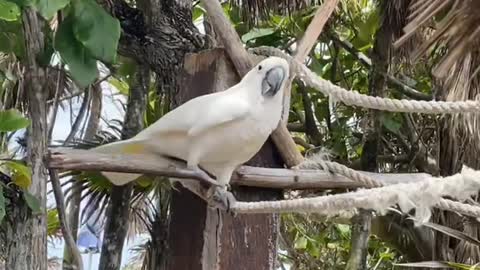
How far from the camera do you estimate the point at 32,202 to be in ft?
4.18

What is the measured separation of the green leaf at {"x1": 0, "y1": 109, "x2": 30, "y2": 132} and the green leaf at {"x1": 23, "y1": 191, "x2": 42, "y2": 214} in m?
0.12

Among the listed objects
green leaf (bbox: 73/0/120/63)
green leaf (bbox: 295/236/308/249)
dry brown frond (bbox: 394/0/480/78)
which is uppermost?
green leaf (bbox: 73/0/120/63)

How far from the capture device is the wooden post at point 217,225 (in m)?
1.06

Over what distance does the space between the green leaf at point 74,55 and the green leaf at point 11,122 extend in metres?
0.12

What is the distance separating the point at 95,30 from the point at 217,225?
381 mm

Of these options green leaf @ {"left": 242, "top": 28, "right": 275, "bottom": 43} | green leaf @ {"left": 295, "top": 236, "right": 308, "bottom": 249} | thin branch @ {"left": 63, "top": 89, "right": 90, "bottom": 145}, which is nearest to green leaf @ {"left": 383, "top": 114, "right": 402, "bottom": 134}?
green leaf @ {"left": 242, "top": 28, "right": 275, "bottom": 43}

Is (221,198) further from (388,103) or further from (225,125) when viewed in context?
(388,103)

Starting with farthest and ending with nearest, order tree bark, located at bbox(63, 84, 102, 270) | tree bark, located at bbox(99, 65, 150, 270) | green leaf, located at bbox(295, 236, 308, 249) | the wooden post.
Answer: green leaf, located at bbox(295, 236, 308, 249) < tree bark, located at bbox(63, 84, 102, 270) < tree bark, located at bbox(99, 65, 150, 270) < the wooden post

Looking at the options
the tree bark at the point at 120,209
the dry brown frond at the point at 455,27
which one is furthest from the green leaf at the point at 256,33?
the dry brown frond at the point at 455,27

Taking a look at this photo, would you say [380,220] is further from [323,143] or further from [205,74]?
[205,74]

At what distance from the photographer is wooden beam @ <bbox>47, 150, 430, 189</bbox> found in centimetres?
92

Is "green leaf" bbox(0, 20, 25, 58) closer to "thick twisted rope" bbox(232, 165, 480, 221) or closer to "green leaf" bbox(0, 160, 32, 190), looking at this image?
"green leaf" bbox(0, 160, 32, 190)

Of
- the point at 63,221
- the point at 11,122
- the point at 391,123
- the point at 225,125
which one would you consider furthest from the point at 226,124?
the point at 391,123

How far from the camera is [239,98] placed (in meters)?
1.01
